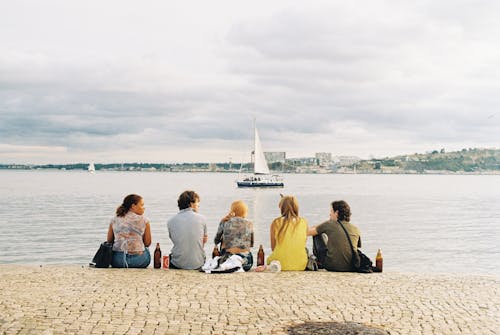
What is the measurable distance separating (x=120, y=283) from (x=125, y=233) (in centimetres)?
169

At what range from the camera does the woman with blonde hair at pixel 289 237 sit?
12.6m

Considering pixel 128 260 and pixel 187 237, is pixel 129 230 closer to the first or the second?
pixel 128 260

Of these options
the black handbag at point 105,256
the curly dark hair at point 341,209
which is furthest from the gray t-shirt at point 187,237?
the curly dark hair at point 341,209

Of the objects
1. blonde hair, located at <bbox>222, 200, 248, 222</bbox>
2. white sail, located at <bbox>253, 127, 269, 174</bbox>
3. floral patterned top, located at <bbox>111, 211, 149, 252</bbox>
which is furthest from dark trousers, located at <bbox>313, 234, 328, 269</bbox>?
white sail, located at <bbox>253, 127, 269, 174</bbox>

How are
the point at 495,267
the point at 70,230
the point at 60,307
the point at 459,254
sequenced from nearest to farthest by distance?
the point at 60,307 < the point at 495,267 < the point at 459,254 < the point at 70,230

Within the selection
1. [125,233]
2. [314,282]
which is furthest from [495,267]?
[125,233]

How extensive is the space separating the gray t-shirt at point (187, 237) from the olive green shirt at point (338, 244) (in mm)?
2635

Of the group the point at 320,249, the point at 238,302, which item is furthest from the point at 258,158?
the point at 238,302

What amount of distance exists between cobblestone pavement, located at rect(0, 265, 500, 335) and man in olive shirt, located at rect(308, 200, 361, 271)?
455 mm

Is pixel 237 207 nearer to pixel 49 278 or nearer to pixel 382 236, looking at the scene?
pixel 49 278

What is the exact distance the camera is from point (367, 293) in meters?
10.9

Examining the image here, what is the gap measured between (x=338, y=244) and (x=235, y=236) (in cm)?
230

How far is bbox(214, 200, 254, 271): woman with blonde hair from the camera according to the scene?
12672 mm

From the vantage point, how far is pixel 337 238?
12.8 meters
